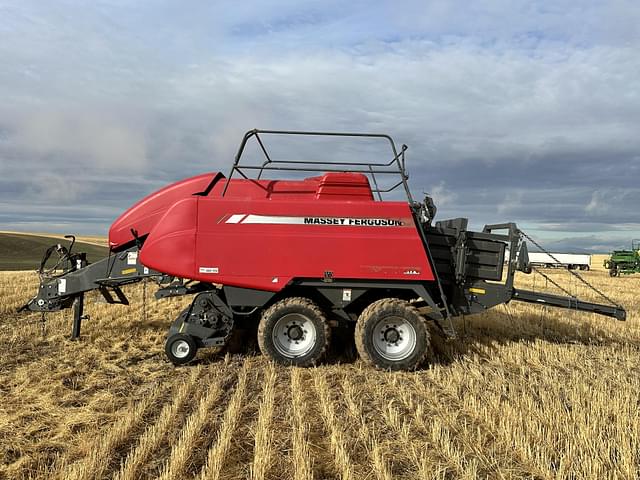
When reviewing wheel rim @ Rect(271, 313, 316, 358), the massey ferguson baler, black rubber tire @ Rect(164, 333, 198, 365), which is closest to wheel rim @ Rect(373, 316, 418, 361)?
the massey ferguson baler

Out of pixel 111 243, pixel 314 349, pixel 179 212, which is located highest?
pixel 179 212

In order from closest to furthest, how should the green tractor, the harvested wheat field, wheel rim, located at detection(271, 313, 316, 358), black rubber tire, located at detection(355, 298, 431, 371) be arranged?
1. the harvested wheat field
2. black rubber tire, located at detection(355, 298, 431, 371)
3. wheel rim, located at detection(271, 313, 316, 358)
4. the green tractor

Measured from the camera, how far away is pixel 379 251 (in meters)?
6.56

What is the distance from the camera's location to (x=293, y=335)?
668 centimetres

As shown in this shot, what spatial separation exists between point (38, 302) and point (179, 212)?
3.19 metres

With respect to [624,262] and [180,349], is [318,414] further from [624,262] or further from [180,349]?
[624,262]

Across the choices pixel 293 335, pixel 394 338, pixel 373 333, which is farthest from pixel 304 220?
pixel 394 338

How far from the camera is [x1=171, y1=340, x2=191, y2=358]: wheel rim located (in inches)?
259

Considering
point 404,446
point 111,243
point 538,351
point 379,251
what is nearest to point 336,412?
point 404,446

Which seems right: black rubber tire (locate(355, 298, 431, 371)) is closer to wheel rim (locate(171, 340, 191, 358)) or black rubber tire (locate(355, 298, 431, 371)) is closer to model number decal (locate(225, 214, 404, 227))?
model number decal (locate(225, 214, 404, 227))

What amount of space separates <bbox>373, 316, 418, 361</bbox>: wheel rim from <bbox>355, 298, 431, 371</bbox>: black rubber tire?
0.18ft

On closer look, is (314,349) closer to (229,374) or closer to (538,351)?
(229,374)

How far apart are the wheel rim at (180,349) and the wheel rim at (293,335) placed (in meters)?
1.24

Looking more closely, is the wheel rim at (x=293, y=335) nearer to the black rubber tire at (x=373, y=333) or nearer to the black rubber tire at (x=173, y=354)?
the black rubber tire at (x=373, y=333)
